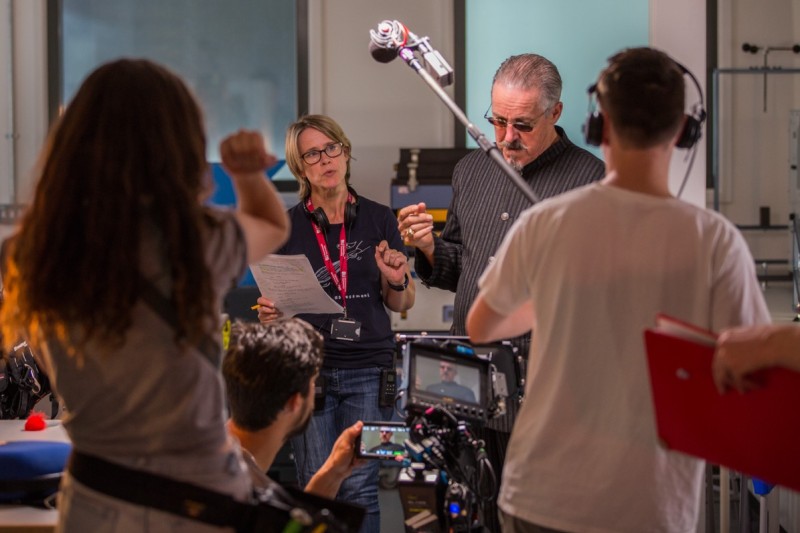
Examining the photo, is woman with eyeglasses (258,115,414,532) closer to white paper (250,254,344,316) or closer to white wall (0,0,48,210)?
white paper (250,254,344,316)

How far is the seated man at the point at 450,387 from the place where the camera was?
193 centimetres

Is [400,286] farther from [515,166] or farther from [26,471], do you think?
[26,471]

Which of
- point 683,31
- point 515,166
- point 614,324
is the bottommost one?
point 614,324

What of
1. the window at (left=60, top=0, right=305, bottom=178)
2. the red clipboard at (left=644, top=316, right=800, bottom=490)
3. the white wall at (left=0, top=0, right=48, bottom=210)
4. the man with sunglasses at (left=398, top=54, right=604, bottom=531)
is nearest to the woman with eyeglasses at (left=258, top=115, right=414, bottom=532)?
the man with sunglasses at (left=398, top=54, right=604, bottom=531)

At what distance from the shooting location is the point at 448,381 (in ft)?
6.38

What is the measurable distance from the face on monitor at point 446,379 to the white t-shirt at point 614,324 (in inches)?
14.9

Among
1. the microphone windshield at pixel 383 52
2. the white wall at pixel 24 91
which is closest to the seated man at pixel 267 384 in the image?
the microphone windshield at pixel 383 52

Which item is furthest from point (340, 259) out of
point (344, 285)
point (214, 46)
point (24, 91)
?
point (24, 91)

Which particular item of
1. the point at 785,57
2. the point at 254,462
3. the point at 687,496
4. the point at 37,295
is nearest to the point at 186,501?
the point at 37,295

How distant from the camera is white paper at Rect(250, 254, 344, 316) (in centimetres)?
289

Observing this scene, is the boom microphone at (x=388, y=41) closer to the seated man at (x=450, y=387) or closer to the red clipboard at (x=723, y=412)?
the seated man at (x=450, y=387)

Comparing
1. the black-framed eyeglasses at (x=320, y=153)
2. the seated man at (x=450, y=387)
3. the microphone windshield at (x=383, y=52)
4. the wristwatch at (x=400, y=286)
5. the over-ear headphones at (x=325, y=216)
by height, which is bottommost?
the seated man at (x=450, y=387)

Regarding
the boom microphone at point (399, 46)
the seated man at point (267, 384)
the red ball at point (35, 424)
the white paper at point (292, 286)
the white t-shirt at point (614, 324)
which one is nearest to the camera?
the white t-shirt at point (614, 324)

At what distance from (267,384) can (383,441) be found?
0.29 metres
